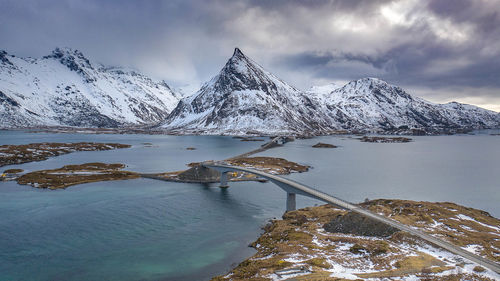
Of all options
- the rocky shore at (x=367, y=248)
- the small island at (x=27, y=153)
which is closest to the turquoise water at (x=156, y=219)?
the rocky shore at (x=367, y=248)

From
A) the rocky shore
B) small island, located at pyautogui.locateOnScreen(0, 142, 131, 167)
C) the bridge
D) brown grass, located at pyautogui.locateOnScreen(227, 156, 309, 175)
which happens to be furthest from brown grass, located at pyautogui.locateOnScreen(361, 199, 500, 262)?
small island, located at pyautogui.locateOnScreen(0, 142, 131, 167)

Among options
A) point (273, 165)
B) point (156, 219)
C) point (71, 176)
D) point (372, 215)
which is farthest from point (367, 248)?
point (71, 176)

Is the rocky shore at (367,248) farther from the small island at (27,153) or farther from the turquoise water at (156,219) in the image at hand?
the small island at (27,153)

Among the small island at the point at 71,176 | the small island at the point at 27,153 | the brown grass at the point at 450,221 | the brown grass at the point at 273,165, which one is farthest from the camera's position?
the small island at the point at 27,153

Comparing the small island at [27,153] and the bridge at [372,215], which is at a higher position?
the small island at [27,153]

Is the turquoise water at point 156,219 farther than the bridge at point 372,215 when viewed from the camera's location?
Yes

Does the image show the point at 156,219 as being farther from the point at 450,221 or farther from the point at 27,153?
the point at 27,153
